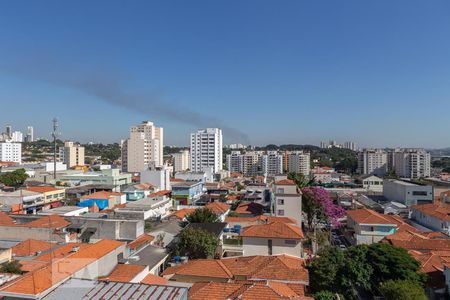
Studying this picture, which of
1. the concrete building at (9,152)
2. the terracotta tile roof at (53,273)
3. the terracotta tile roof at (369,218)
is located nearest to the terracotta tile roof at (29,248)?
the terracotta tile roof at (53,273)

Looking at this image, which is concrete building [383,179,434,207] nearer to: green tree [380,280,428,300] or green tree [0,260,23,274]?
green tree [380,280,428,300]

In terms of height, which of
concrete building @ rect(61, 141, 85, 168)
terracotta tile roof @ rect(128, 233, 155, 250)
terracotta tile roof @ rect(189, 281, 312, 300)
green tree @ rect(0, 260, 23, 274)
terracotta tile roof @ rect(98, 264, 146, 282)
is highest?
concrete building @ rect(61, 141, 85, 168)

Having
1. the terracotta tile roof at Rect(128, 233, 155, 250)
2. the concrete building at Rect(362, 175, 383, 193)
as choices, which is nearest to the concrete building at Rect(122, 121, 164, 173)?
the concrete building at Rect(362, 175, 383, 193)

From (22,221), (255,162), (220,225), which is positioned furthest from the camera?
(255,162)

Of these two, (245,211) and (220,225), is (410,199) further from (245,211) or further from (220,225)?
(220,225)

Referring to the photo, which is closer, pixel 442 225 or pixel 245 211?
pixel 442 225

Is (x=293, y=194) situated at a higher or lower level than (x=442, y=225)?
higher

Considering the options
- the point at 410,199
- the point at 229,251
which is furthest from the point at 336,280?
the point at 410,199
